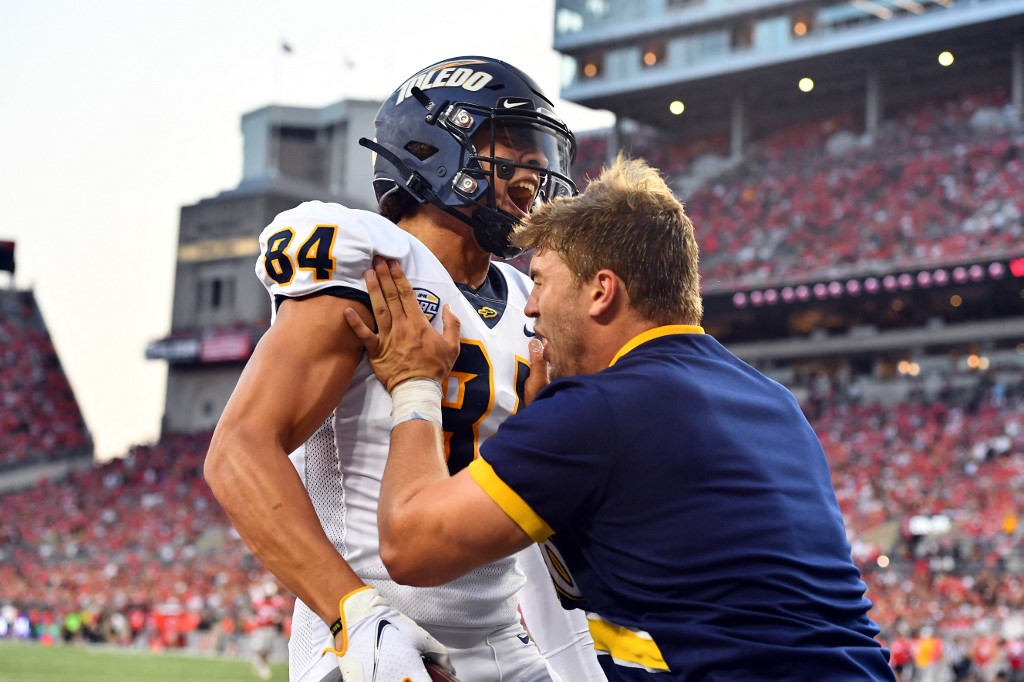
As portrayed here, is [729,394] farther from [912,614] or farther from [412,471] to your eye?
[912,614]

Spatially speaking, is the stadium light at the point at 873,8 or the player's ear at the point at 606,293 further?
the stadium light at the point at 873,8

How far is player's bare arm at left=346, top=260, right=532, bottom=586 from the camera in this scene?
2262mm

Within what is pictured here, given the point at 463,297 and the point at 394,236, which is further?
the point at 463,297

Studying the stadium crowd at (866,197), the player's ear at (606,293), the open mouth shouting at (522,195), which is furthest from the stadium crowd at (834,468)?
the player's ear at (606,293)

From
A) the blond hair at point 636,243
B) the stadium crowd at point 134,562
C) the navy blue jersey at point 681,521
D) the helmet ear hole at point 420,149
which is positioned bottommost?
the stadium crowd at point 134,562

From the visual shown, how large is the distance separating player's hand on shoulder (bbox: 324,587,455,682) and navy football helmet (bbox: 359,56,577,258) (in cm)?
111

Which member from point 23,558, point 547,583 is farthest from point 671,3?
point 547,583

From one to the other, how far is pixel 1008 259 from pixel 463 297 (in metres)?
24.3

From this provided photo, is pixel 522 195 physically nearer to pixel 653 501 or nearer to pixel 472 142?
pixel 472 142

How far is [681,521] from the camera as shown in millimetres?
2234

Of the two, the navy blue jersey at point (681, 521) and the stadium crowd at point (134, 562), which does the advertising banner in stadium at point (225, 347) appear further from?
the navy blue jersey at point (681, 521)

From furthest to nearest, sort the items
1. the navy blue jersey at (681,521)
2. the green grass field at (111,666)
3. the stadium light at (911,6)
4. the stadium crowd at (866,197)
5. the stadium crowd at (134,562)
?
the stadium light at (911,6)
the stadium crowd at (866,197)
the stadium crowd at (134,562)
the green grass field at (111,666)
the navy blue jersey at (681,521)

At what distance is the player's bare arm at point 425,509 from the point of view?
2262 mm

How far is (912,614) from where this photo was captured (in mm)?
15461
